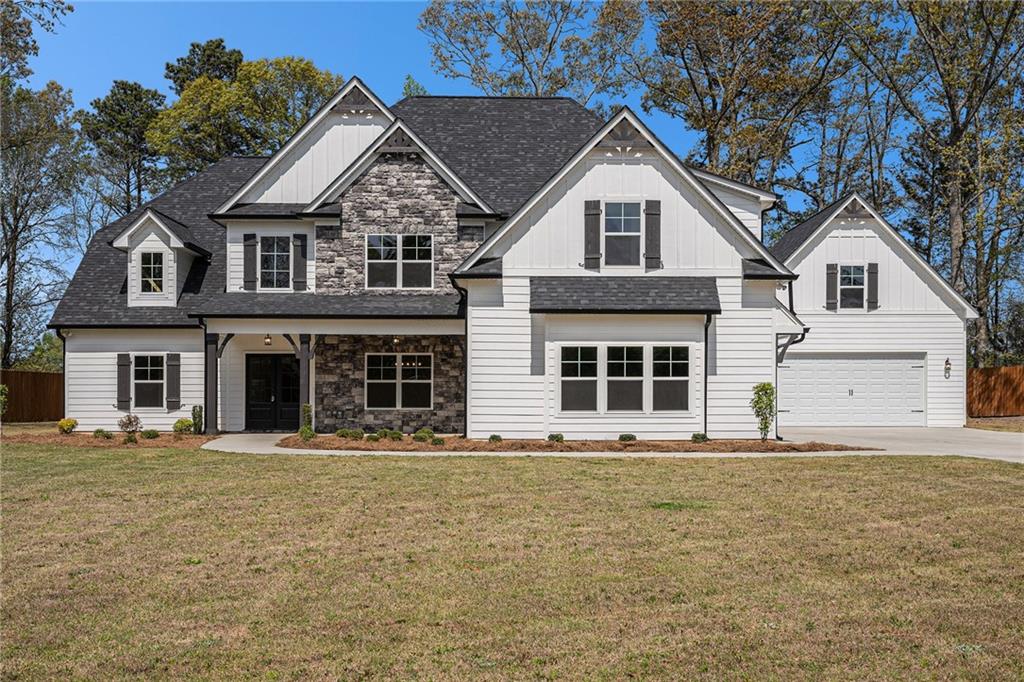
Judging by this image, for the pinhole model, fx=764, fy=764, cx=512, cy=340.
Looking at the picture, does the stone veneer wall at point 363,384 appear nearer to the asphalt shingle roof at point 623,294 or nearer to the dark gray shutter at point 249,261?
the dark gray shutter at point 249,261

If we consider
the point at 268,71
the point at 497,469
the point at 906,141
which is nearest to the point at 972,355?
the point at 906,141

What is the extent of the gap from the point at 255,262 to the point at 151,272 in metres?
3.27

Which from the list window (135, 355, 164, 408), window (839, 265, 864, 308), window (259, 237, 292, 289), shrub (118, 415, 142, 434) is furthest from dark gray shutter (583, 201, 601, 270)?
shrub (118, 415, 142, 434)

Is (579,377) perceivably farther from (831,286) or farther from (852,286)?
(852,286)

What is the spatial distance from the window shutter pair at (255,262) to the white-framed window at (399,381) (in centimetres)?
286

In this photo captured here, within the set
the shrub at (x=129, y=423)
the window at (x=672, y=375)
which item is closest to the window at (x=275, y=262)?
the shrub at (x=129, y=423)

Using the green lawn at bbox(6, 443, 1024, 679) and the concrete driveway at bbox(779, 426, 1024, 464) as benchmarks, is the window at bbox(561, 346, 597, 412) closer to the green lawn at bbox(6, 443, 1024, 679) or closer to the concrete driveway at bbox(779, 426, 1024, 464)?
the concrete driveway at bbox(779, 426, 1024, 464)

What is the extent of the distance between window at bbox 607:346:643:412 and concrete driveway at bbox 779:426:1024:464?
15.6 feet

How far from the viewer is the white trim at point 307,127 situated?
2103 cm

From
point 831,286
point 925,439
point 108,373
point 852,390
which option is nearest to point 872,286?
point 831,286

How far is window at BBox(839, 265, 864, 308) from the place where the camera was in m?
25.3

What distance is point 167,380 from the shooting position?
21.3 metres

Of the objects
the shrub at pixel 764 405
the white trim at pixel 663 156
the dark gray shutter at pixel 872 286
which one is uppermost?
the white trim at pixel 663 156

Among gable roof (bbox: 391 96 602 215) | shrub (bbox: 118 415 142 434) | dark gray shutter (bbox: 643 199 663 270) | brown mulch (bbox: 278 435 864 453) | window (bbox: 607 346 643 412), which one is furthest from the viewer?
gable roof (bbox: 391 96 602 215)
